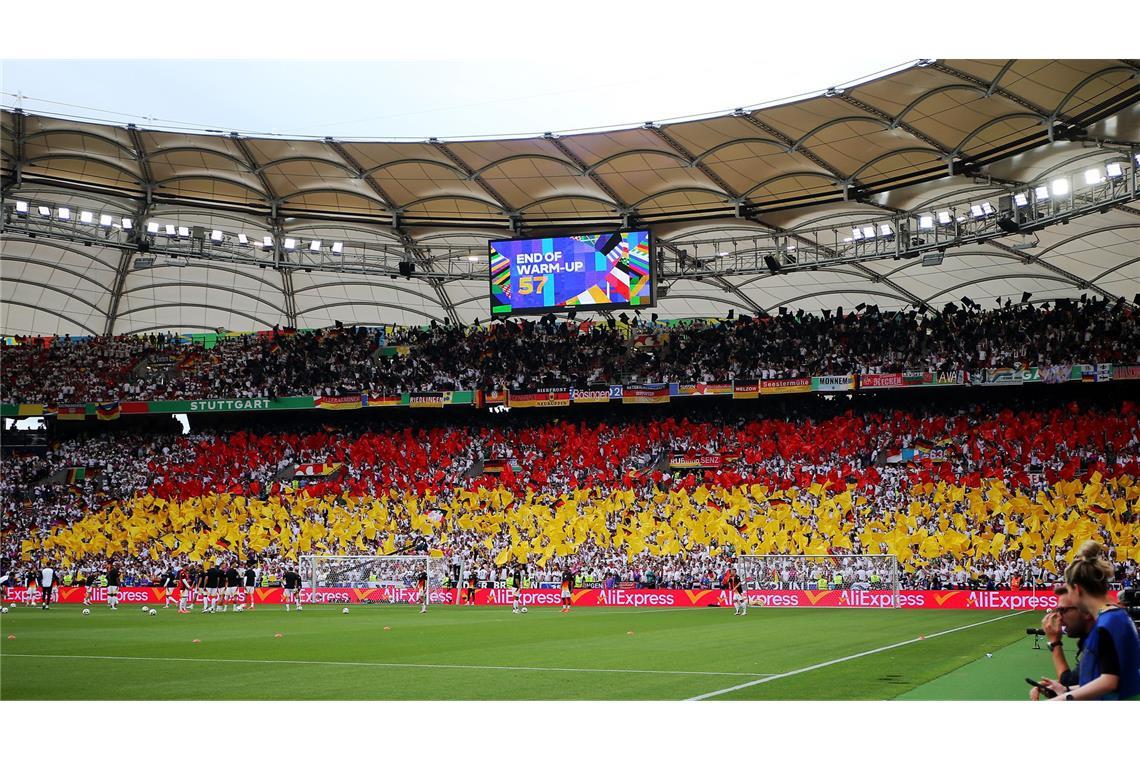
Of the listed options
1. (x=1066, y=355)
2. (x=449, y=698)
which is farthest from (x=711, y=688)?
(x=1066, y=355)

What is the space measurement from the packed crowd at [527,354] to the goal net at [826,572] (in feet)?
42.3

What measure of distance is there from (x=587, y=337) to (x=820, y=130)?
19.0 m

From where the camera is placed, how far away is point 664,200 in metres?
46.5

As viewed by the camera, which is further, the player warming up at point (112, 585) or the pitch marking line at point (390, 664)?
the player warming up at point (112, 585)

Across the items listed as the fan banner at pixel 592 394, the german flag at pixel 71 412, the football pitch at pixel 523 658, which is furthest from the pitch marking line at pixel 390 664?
the german flag at pixel 71 412

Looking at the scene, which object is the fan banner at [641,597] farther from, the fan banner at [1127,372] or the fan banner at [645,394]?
the fan banner at [1127,372]

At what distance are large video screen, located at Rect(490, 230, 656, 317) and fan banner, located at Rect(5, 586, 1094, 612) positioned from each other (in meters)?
11.5

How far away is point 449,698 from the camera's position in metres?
12.6

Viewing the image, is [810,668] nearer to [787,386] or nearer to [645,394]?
[787,386]

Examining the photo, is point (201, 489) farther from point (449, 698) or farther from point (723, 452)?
point (449, 698)

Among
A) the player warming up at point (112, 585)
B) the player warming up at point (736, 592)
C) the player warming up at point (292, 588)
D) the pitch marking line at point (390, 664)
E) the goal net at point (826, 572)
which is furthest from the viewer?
the player warming up at point (292, 588)

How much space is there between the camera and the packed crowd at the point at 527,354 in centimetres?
4688

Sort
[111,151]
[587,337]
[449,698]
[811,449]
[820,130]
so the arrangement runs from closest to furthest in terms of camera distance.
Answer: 1. [449,698]
2. [820,130]
3. [111,151]
4. [811,449]
5. [587,337]

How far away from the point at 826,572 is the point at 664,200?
61.3ft
